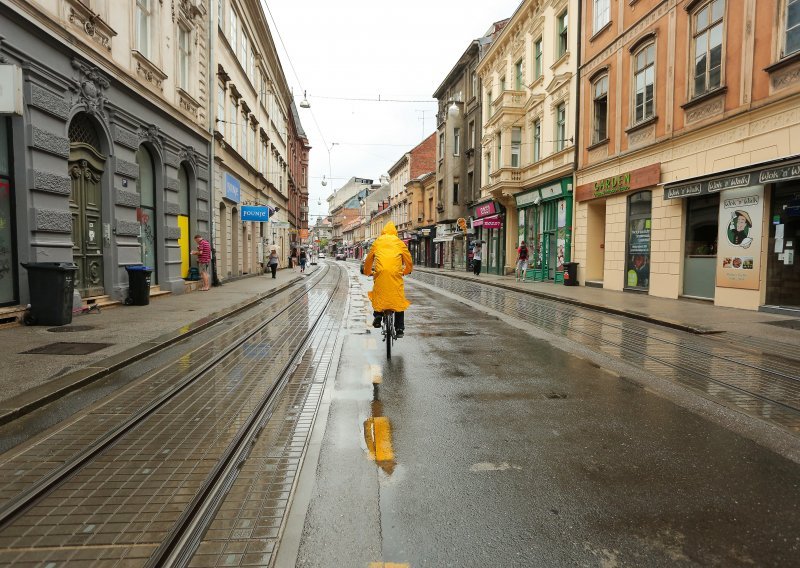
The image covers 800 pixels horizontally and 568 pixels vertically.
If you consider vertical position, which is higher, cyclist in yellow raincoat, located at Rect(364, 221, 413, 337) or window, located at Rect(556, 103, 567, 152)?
window, located at Rect(556, 103, 567, 152)

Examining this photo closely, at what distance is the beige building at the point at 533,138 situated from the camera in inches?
872

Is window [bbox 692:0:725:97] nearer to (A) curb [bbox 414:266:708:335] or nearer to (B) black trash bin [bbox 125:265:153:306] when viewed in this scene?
(A) curb [bbox 414:266:708:335]

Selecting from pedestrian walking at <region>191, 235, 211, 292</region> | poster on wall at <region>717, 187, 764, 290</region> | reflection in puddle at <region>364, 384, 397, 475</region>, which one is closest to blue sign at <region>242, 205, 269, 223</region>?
pedestrian walking at <region>191, 235, 211, 292</region>

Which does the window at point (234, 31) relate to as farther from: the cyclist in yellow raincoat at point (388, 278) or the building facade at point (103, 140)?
the cyclist in yellow raincoat at point (388, 278)

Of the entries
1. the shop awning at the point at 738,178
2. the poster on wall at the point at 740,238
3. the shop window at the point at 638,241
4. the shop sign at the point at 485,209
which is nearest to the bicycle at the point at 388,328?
the shop awning at the point at 738,178

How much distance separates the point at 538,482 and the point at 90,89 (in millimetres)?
11732

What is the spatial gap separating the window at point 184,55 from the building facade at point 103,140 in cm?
4

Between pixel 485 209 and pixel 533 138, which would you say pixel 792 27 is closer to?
pixel 533 138

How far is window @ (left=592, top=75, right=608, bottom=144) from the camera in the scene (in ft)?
63.7

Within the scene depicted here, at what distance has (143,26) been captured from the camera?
13562 mm

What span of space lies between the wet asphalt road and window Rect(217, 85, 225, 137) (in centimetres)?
1736

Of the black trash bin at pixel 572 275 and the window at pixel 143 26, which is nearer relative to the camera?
the window at pixel 143 26

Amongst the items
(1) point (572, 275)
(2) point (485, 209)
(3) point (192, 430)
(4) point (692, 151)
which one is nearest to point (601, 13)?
(4) point (692, 151)

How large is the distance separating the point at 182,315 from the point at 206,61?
11403 millimetres
